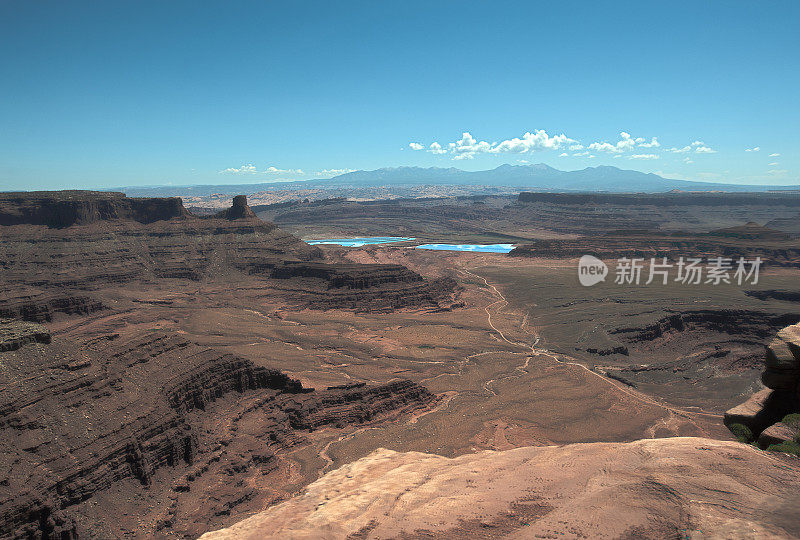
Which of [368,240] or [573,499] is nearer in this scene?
[573,499]

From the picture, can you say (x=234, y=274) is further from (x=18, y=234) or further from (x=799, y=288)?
(x=799, y=288)

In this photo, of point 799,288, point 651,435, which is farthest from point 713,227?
point 651,435

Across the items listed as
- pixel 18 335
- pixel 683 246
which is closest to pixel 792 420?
pixel 18 335

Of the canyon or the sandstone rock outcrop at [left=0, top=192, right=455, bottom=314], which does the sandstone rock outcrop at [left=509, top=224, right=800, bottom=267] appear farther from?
the sandstone rock outcrop at [left=0, top=192, right=455, bottom=314]

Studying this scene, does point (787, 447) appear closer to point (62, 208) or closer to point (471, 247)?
point (62, 208)

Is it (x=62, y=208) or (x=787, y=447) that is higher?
(x=62, y=208)

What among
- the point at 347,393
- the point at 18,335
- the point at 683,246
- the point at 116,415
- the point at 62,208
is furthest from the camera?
the point at 683,246

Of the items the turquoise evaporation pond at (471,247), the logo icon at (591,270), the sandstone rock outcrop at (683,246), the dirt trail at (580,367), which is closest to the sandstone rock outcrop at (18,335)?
the dirt trail at (580,367)

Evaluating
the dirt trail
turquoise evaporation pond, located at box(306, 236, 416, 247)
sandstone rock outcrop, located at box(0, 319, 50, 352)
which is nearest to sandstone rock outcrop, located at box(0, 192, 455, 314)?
the dirt trail
